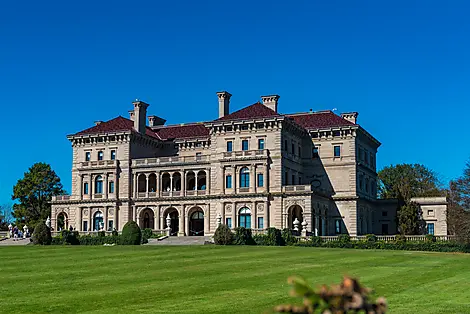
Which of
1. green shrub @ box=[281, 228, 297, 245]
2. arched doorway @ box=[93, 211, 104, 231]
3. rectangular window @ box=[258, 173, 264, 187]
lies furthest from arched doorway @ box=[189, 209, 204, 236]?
green shrub @ box=[281, 228, 297, 245]

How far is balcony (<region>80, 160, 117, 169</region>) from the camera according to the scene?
79.3 m

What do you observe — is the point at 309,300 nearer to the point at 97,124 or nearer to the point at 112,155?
the point at 112,155

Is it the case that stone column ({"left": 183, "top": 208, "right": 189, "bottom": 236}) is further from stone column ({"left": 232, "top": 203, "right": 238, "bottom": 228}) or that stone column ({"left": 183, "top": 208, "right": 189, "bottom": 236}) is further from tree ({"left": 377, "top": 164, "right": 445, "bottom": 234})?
tree ({"left": 377, "top": 164, "right": 445, "bottom": 234})

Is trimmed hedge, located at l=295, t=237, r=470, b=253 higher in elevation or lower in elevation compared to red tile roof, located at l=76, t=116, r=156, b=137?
lower

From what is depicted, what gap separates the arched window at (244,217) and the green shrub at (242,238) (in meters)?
15.4

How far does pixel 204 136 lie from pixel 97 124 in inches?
543

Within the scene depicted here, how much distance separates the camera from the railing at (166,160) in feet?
252

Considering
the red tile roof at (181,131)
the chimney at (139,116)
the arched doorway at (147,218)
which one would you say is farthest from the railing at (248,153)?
the chimney at (139,116)

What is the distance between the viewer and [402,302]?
18875mm

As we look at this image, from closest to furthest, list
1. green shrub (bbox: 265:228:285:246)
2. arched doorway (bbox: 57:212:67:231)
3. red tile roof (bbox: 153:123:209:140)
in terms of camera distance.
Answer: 1. green shrub (bbox: 265:228:285:246)
2. arched doorway (bbox: 57:212:67:231)
3. red tile roof (bbox: 153:123:209:140)

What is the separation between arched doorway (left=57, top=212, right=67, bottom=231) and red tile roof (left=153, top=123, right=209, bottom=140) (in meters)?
15.3

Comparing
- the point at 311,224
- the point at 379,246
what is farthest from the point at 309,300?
the point at 311,224

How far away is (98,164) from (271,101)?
21.4 m

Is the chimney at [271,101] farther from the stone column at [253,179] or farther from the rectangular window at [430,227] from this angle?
the rectangular window at [430,227]
